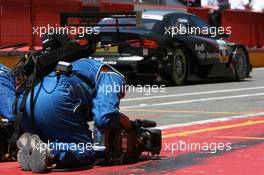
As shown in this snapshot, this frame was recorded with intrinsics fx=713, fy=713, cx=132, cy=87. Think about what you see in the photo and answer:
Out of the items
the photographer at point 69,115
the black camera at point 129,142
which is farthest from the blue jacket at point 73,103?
the black camera at point 129,142

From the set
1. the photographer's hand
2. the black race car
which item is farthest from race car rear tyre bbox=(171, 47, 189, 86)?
the photographer's hand

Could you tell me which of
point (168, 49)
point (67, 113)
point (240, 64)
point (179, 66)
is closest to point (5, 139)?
point (67, 113)

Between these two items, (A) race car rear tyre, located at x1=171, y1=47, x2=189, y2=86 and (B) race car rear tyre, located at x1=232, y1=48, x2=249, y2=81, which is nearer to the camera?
(A) race car rear tyre, located at x1=171, y1=47, x2=189, y2=86

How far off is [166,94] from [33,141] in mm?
8048

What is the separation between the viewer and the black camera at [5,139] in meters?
6.42

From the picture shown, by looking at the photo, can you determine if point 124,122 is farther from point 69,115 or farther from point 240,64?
point 240,64

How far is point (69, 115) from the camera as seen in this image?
5934 millimetres

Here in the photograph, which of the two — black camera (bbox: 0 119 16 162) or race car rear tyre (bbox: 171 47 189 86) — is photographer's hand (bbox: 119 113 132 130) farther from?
race car rear tyre (bbox: 171 47 189 86)

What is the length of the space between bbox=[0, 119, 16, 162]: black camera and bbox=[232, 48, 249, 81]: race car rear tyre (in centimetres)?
1174

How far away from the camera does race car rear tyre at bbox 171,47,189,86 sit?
15609mm

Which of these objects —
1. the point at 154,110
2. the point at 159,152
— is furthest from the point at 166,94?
Result: the point at 159,152

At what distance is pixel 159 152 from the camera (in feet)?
21.4

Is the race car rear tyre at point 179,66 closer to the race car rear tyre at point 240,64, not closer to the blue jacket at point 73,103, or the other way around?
the race car rear tyre at point 240,64

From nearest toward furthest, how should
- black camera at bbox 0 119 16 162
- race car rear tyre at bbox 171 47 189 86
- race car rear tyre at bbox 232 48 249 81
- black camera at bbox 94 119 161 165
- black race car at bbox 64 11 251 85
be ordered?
black camera at bbox 94 119 161 165
black camera at bbox 0 119 16 162
black race car at bbox 64 11 251 85
race car rear tyre at bbox 171 47 189 86
race car rear tyre at bbox 232 48 249 81
